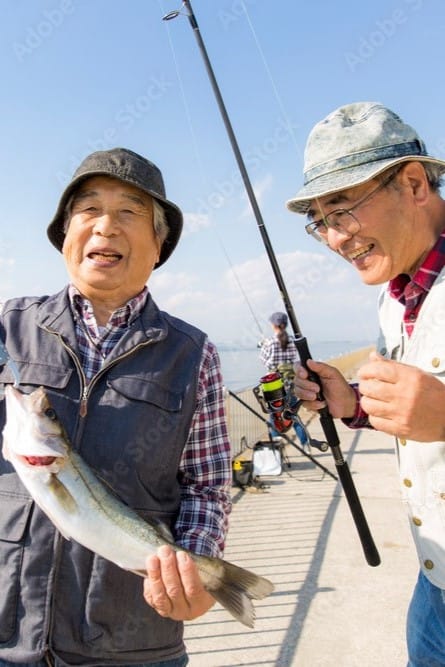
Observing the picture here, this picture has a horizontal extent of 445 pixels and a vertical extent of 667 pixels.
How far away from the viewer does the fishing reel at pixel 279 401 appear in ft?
11.5

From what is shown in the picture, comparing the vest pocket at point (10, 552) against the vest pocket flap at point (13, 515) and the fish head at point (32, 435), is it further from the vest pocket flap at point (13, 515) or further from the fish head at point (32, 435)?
the fish head at point (32, 435)

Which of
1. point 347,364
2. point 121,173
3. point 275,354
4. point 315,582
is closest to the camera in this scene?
point 121,173

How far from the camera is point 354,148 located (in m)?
2.43

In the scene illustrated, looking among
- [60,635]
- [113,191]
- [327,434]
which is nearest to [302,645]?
[327,434]

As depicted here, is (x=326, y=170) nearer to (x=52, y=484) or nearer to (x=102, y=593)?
(x=52, y=484)

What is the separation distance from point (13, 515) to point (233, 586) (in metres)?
0.85

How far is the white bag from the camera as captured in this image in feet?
28.1

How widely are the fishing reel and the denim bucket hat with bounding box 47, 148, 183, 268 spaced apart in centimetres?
147

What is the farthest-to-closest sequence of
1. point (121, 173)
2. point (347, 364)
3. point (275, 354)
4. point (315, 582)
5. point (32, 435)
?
point (347, 364) → point (275, 354) → point (315, 582) → point (121, 173) → point (32, 435)

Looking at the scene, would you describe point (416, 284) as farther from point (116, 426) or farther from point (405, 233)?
point (116, 426)

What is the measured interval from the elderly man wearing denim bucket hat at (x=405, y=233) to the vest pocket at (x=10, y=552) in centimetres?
139

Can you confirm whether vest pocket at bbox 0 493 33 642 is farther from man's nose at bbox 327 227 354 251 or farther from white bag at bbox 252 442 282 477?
white bag at bbox 252 442 282 477

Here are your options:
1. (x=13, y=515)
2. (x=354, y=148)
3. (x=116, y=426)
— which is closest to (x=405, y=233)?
(x=354, y=148)

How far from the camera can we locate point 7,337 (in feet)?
7.44
